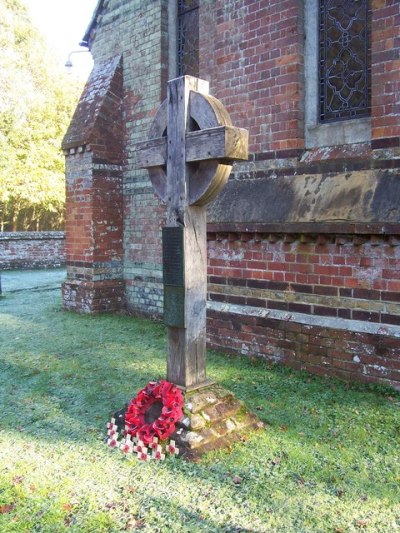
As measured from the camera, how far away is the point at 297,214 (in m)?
5.34

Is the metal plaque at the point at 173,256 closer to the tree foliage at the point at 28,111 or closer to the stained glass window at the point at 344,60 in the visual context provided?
the stained glass window at the point at 344,60

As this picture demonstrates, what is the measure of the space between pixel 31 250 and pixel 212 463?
59.9ft

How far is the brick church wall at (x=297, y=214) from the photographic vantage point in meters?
4.84

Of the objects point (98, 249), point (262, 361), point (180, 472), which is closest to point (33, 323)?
point (98, 249)

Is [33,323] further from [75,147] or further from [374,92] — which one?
[374,92]

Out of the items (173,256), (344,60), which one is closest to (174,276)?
(173,256)

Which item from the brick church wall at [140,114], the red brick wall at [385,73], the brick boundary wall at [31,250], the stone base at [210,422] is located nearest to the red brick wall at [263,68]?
the red brick wall at [385,73]

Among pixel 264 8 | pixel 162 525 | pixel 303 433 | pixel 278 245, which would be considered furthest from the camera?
pixel 264 8

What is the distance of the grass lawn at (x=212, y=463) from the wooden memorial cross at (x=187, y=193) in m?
0.83

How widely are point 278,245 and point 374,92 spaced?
6.02 feet

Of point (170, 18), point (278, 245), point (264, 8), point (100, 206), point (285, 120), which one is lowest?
point (278, 245)

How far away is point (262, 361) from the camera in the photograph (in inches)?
229

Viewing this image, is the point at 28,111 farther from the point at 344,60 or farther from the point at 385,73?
the point at 385,73

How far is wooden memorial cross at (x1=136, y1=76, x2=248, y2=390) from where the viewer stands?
3861mm
